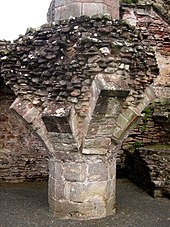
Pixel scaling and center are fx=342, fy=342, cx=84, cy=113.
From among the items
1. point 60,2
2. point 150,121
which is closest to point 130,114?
point 60,2

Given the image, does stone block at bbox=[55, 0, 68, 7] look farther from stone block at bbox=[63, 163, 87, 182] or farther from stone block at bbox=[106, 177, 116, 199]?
stone block at bbox=[106, 177, 116, 199]

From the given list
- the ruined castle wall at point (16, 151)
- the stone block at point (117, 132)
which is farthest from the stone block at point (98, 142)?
the ruined castle wall at point (16, 151)

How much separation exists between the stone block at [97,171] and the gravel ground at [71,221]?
677mm

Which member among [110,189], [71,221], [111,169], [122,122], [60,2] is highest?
[60,2]

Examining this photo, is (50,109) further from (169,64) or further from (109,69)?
(169,64)

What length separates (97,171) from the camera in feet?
18.6

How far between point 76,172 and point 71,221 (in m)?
0.79

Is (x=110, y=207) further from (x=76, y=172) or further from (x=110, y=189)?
(x=76, y=172)

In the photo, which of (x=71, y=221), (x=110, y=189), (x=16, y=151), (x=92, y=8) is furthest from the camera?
(x=16, y=151)

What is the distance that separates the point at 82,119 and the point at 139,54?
1437 millimetres

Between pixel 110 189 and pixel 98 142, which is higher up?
pixel 98 142

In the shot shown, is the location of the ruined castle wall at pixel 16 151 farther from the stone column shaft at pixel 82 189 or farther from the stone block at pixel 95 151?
the stone block at pixel 95 151

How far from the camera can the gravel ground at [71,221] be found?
5492mm

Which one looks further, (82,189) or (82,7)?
(82,7)
